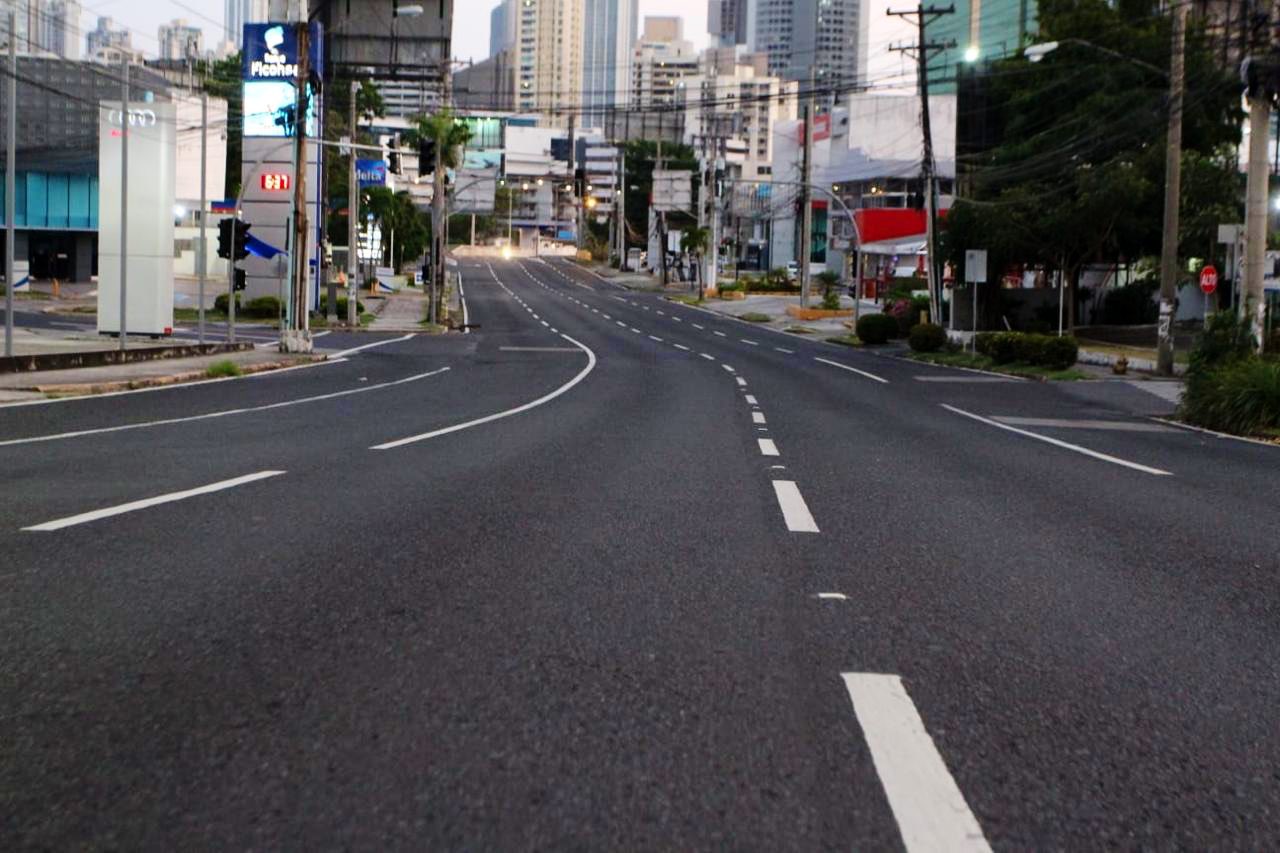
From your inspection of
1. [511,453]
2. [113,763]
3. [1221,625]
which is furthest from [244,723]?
[511,453]

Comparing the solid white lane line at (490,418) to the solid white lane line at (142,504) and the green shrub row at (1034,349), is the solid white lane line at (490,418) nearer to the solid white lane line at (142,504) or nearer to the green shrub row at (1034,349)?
the solid white lane line at (142,504)

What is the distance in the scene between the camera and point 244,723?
14.9 feet

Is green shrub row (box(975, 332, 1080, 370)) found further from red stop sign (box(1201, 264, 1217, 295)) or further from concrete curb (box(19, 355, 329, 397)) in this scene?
concrete curb (box(19, 355, 329, 397))

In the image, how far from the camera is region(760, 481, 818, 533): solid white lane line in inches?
360

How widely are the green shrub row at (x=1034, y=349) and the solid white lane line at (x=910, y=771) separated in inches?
1417

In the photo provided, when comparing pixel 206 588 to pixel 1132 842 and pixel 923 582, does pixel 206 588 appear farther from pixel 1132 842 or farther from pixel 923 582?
pixel 1132 842

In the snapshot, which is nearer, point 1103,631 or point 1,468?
A: point 1103,631

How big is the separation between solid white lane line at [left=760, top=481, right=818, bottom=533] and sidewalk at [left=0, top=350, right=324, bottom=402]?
45.9 ft

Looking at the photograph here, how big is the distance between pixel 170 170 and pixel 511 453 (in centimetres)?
2778

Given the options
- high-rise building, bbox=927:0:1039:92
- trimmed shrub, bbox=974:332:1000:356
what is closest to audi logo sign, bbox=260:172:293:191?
trimmed shrub, bbox=974:332:1000:356

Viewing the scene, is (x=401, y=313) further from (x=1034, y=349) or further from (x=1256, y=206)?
(x=1256, y=206)

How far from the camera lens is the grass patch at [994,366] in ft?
123

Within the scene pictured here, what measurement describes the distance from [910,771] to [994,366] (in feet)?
129

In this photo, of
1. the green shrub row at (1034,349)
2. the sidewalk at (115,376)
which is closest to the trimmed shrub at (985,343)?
the green shrub row at (1034,349)
